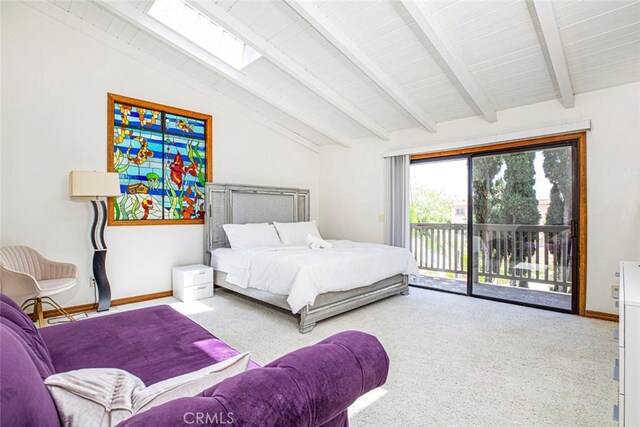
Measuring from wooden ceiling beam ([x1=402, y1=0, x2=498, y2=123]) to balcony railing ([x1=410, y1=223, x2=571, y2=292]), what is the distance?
154 centimetres

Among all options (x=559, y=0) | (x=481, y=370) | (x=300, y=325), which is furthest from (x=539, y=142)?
(x=300, y=325)

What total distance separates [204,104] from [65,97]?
5.48 ft

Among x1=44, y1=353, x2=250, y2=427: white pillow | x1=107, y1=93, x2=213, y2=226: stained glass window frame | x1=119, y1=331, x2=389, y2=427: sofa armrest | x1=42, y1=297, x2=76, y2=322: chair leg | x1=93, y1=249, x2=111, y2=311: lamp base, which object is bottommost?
x1=42, y1=297, x2=76, y2=322: chair leg

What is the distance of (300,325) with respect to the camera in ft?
10.2

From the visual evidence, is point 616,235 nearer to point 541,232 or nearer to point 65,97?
point 541,232

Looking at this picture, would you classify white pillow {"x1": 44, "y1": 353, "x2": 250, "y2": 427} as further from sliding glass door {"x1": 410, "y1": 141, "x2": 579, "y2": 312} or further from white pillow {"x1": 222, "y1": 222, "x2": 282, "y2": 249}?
sliding glass door {"x1": 410, "y1": 141, "x2": 579, "y2": 312}

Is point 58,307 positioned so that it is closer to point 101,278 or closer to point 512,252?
point 101,278

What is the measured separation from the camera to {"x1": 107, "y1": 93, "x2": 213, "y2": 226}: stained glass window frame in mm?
3930

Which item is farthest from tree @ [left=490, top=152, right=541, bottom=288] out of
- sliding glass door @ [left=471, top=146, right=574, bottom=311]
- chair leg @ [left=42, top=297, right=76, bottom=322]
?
chair leg @ [left=42, top=297, right=76, bottom=322]

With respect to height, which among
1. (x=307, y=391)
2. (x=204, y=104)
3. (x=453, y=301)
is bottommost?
(x=453, y=301)

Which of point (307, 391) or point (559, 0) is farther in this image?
point (559, 0)

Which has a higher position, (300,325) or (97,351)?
(97,351)

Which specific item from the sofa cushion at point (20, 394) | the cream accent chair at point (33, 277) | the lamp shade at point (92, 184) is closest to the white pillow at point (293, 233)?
the lamp shade at point (92, 184)

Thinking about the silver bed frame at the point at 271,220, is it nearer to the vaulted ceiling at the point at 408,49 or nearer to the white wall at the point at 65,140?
the white wall at the point at 65,140
